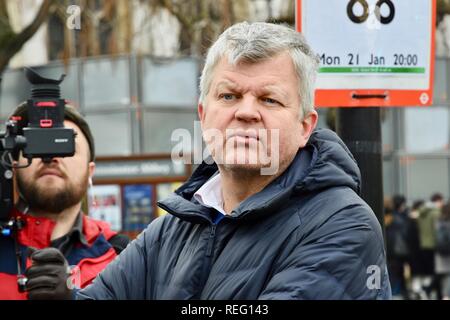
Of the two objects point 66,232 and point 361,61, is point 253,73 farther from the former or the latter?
point 66,232

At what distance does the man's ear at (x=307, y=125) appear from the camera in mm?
2572

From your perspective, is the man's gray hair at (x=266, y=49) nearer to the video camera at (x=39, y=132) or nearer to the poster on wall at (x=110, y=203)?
the video camera at (x=39, y=132)

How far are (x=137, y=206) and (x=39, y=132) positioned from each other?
6754mm

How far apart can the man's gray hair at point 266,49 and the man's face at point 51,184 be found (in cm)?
164

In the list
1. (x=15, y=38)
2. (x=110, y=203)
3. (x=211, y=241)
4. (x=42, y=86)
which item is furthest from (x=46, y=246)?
(x=110, y=203)

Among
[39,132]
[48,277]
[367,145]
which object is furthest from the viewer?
[367,145]

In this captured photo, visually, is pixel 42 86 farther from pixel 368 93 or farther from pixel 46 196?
pixel 368 93

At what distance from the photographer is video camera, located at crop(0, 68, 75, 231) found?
346cm

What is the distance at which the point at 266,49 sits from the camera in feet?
8.13

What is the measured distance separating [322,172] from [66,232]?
1.90 m

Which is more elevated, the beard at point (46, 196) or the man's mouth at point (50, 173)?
the man's mouth at point (50, 173)

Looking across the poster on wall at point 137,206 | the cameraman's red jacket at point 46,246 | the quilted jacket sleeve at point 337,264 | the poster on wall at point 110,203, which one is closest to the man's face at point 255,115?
the quilted jacket sleeve at point 337,264
